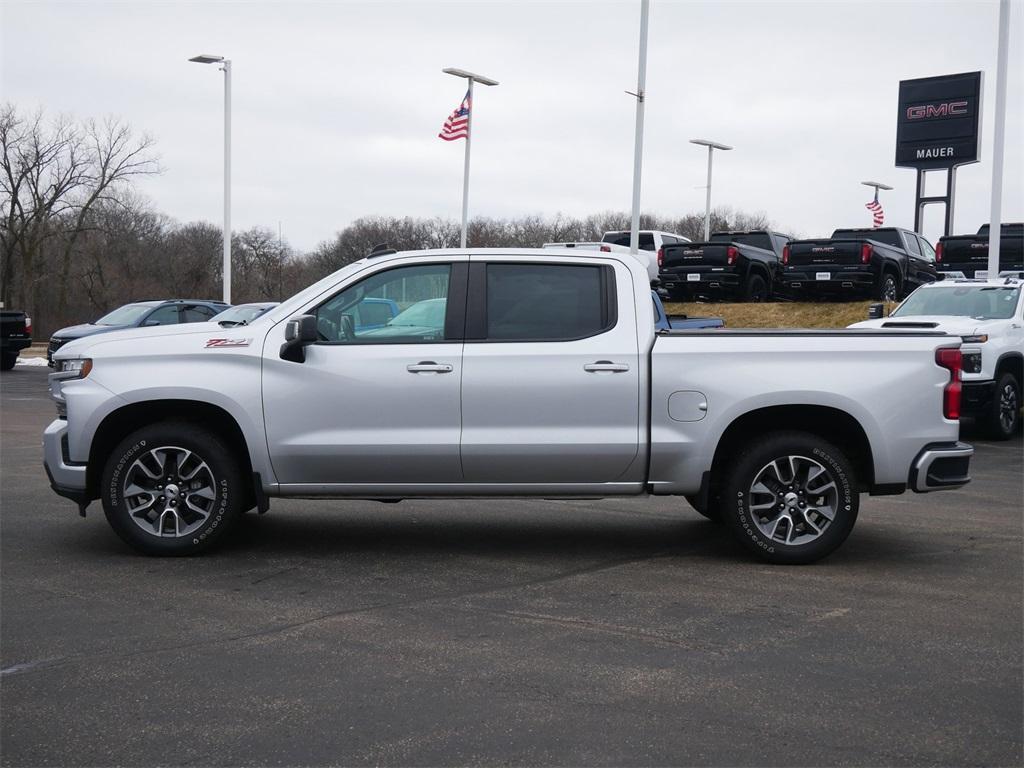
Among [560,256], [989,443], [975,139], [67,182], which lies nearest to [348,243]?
[67,182]

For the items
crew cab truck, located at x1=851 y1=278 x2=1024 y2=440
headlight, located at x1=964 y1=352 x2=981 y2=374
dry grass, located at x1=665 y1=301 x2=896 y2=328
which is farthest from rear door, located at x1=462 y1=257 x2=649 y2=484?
dry grass, located at x1=665 y1=301 x2=896 y2=328

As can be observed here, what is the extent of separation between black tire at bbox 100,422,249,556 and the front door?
0.37 metres

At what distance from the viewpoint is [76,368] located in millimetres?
7309

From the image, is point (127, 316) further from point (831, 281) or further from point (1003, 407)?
point (1003, 407)

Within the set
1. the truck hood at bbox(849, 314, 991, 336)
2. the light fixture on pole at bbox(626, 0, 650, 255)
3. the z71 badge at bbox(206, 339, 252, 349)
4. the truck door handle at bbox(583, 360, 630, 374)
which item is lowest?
the truck door handle at bbox(583, 360, 630, 374)

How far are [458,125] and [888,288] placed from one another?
44.4 feet

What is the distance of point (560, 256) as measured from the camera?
7445 mm

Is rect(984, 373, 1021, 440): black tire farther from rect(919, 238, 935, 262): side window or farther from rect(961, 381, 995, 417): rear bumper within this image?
rect(919, 238, 935, 262): side window

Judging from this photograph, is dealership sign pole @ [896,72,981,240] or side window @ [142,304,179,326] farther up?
dealership sign pole @ [896,72,981,240]

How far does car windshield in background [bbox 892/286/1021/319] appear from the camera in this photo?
15445 mm

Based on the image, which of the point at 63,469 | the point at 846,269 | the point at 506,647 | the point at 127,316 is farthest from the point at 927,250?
the point at 506,647

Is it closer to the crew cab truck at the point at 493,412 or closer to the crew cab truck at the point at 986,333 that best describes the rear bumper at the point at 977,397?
the crew cab truck at the point at 986,333

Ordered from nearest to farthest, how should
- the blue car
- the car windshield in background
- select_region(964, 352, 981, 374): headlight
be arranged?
1. select_region(964, 352, 981, 374): headlight
2. the car windshield in background
3. the blue car

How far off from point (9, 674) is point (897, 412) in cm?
523
